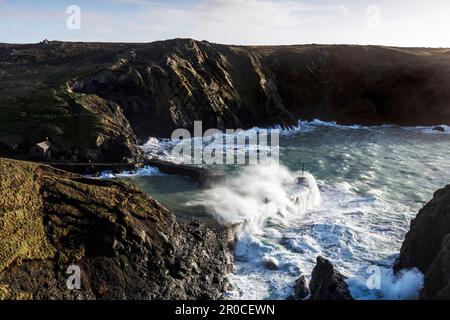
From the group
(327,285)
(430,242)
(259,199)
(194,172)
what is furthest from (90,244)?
(194,172)

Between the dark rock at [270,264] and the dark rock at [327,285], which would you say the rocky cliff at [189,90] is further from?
the dark rock at [327,285]

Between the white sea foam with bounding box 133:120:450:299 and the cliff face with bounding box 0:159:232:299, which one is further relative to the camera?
the white sea foam with bounding box 133:120:450:299

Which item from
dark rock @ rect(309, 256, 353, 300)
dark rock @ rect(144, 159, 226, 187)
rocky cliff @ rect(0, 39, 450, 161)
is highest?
rocky cliff @ rect(0, 39, 450, 161)

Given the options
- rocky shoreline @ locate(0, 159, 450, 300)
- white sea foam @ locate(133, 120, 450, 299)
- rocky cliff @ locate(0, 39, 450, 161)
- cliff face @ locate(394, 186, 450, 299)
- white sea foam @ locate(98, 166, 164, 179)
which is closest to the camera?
rocky shoreline @ locate(0, 159, 450, 300)

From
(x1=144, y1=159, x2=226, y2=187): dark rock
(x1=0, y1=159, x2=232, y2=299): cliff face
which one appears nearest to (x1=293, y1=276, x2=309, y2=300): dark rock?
(x1=0, y1=159, x2=232, y2=299): cliff face

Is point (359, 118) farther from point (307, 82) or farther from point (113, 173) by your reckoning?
point (113, 173)

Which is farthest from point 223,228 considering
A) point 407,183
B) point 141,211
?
point 407,183

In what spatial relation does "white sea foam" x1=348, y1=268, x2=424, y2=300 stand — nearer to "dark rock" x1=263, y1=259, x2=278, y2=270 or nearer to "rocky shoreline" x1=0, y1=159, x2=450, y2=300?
"rocky shoreline" x1=0, y1=159, x2=450, y2=300
